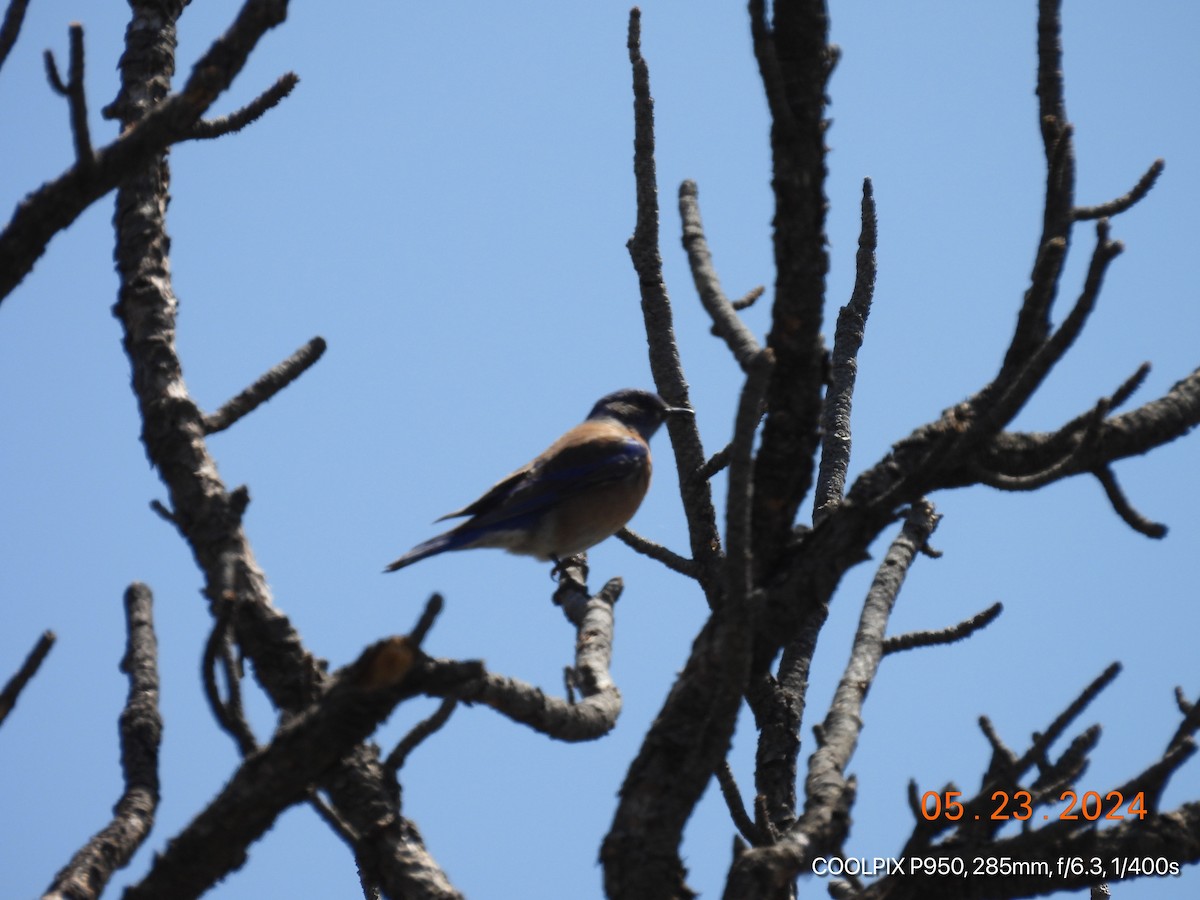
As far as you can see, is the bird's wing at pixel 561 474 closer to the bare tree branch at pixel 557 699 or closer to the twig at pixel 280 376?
the bare tree branch at pixel 557 699

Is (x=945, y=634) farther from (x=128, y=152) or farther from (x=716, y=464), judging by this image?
(x=128, y=152)

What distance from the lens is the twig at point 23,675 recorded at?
2611 millimetres

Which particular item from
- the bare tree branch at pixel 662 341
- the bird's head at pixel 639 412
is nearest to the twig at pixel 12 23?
the bare tree branch at pixel 662 341

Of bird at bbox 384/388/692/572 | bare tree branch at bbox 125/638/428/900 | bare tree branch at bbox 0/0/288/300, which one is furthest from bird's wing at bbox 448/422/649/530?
bare tree branch at bbox 0/0/288/300

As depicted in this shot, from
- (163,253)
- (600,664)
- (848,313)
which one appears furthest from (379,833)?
(848,313)

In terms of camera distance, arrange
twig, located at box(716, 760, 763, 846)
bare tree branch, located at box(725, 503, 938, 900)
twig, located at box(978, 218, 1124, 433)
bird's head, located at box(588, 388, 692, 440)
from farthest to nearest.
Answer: bird's head, located at box(588, 388, 692, 440), twig, located at box(716, 760, 763, 846), bare tree branch, located at box(725, 503, 938, 900), twig, located at box(978, 218, 1124, 433)

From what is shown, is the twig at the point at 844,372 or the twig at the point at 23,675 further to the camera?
the twig at the point at 844,372

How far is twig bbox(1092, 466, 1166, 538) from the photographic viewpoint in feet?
10.1

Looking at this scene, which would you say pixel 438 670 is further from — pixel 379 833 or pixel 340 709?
pixel 379 833

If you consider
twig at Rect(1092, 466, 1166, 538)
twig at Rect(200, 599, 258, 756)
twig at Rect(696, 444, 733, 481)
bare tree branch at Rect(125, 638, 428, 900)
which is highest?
twig at Rect(696, 444, 733, 481)

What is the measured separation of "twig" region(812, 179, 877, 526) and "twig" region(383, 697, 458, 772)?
2.76 meters

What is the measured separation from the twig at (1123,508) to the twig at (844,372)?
2.35 m

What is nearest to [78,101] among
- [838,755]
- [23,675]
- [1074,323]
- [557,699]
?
[23,675]
